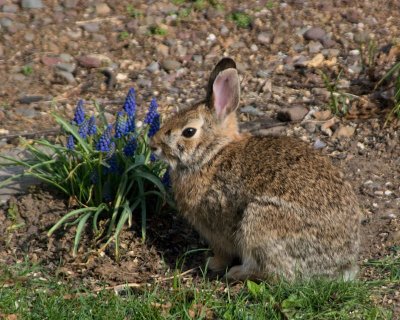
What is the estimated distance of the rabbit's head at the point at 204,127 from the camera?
231 inches

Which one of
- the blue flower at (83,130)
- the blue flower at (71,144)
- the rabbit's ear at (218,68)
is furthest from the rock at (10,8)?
the rabbit's ear at (218,68)

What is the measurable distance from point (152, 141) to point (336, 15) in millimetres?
3877

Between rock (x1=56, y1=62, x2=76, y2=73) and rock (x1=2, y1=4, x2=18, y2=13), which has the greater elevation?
rock (x1=2, y1=4, x2=18, y2=13)

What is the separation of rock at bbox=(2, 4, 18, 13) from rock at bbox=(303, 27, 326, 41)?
10.2ft

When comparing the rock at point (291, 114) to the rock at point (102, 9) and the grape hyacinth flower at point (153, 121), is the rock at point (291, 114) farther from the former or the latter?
the rock at point (102, 9)

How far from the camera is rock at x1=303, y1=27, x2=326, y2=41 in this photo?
28.7 ft

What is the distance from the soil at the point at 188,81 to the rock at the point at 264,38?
0.04 meters

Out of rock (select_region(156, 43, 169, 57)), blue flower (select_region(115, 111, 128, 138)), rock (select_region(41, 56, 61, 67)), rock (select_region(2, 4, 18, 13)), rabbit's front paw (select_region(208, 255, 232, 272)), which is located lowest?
rabbit's front paw (select_region(208, 255, 232, 272))

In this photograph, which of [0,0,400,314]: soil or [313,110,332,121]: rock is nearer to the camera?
[0,0,400,314]: soil

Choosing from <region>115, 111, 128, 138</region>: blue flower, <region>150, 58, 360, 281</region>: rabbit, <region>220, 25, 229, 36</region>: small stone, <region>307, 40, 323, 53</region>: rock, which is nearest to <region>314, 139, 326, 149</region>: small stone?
<region>150, 58, 360, 281</region>: rabbit

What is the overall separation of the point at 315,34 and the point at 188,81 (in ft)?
5.03

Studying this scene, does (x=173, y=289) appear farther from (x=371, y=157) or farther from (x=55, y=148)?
(x=371, y=157)

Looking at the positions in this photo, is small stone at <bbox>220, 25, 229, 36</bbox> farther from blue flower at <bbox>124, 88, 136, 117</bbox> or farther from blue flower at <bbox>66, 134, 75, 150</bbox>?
blue flower at <bbox>66, 134, 75, 150</bbox>

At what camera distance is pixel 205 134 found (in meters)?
5.97
